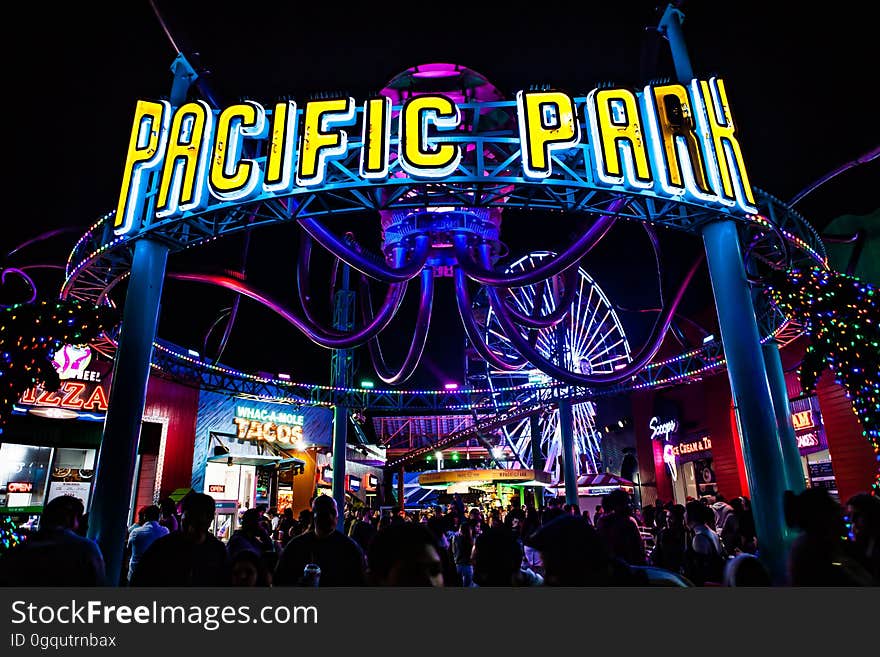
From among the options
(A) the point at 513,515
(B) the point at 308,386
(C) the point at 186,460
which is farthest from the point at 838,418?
(C) the point at 186,460

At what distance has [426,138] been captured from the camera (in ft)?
26.2

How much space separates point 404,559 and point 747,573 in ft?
6.60

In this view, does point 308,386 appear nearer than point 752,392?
No

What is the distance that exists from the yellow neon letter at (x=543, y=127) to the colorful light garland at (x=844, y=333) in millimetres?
3694

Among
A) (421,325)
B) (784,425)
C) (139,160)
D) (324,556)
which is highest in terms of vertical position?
(139,160)

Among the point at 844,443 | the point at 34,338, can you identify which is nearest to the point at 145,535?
the point at 34,338

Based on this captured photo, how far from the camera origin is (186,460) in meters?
20.3

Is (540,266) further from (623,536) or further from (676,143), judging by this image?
(623,536)

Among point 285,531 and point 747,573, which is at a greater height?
point 747,573

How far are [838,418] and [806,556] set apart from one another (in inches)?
648

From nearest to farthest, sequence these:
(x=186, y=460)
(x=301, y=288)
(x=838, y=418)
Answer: (x=301, y=288) → (x=838, y=418) → (x=186, y=460)

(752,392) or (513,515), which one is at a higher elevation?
(752,392)
